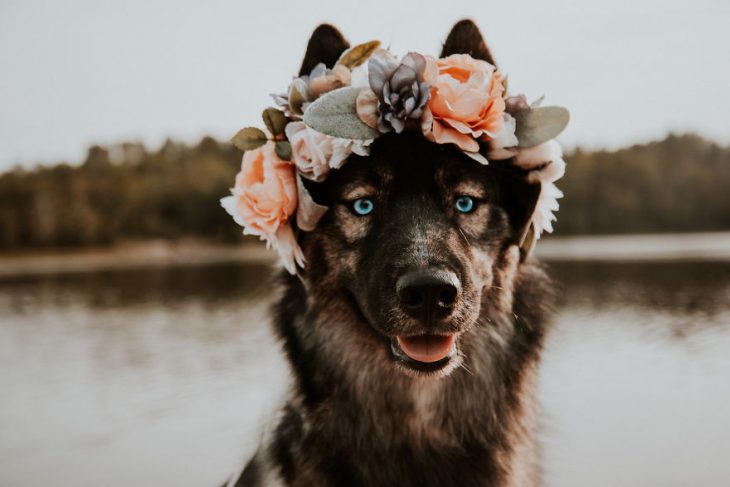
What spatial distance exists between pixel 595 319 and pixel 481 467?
17.4 meters

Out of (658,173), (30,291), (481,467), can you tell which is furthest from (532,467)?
(658,173)

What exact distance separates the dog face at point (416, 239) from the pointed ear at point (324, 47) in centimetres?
56

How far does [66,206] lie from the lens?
76375 millimetres

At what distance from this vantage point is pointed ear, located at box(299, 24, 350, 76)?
137 inches

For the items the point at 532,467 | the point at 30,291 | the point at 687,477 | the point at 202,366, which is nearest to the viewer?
the point at 532,467

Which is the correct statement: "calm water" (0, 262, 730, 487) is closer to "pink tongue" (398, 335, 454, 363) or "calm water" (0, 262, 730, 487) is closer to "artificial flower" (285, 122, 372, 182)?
"pink tongue" (398, 335, 454, 363)

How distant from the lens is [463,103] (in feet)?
10.5

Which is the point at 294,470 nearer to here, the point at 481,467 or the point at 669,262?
the point at 481,467

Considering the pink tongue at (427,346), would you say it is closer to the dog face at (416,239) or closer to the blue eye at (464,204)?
the dog face at (416,239)

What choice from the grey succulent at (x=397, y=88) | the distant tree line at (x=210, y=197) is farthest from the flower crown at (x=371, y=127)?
the distant tree line at (x=210, y=197)

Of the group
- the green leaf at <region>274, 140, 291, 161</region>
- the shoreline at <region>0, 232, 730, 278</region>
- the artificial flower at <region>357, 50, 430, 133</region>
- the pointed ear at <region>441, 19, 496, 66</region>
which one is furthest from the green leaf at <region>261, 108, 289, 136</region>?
the shoreline at <region>0, 232, 730, 278</region>

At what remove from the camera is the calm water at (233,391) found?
26.3ft

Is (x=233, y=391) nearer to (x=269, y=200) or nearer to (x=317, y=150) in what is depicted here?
(x=269, y=200)

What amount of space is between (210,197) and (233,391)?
67.8m
